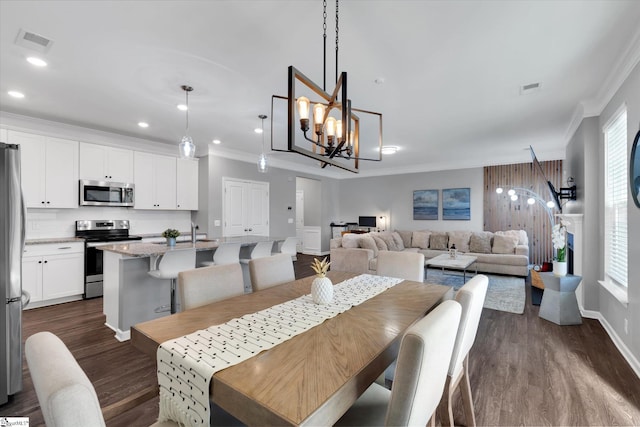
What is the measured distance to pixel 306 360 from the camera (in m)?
1.07

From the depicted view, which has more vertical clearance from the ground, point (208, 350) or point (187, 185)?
point (187, 185)

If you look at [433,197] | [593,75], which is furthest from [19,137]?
[433,197]

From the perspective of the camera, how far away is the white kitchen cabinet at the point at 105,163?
452 cm

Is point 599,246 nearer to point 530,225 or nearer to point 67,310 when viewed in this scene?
point 530,225

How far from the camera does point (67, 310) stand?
388 centimetres

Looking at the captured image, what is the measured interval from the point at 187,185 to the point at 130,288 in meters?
3.04

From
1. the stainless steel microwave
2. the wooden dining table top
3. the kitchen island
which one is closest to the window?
the wooden dining table top

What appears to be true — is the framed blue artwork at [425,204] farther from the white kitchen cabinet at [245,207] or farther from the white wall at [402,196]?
the white kitchen cabinet at [245,207]

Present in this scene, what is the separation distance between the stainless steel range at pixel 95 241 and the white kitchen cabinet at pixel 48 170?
1.61ft

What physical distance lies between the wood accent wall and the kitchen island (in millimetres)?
6418

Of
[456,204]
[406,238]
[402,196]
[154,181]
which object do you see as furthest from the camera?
[402,196]

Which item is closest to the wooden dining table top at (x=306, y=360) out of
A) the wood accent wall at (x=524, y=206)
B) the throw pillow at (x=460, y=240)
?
the throw pillow at (x=460, y=240)

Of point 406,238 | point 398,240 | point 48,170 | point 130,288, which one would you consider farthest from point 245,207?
point 406,238

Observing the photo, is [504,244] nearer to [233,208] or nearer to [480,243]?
[480,243]
